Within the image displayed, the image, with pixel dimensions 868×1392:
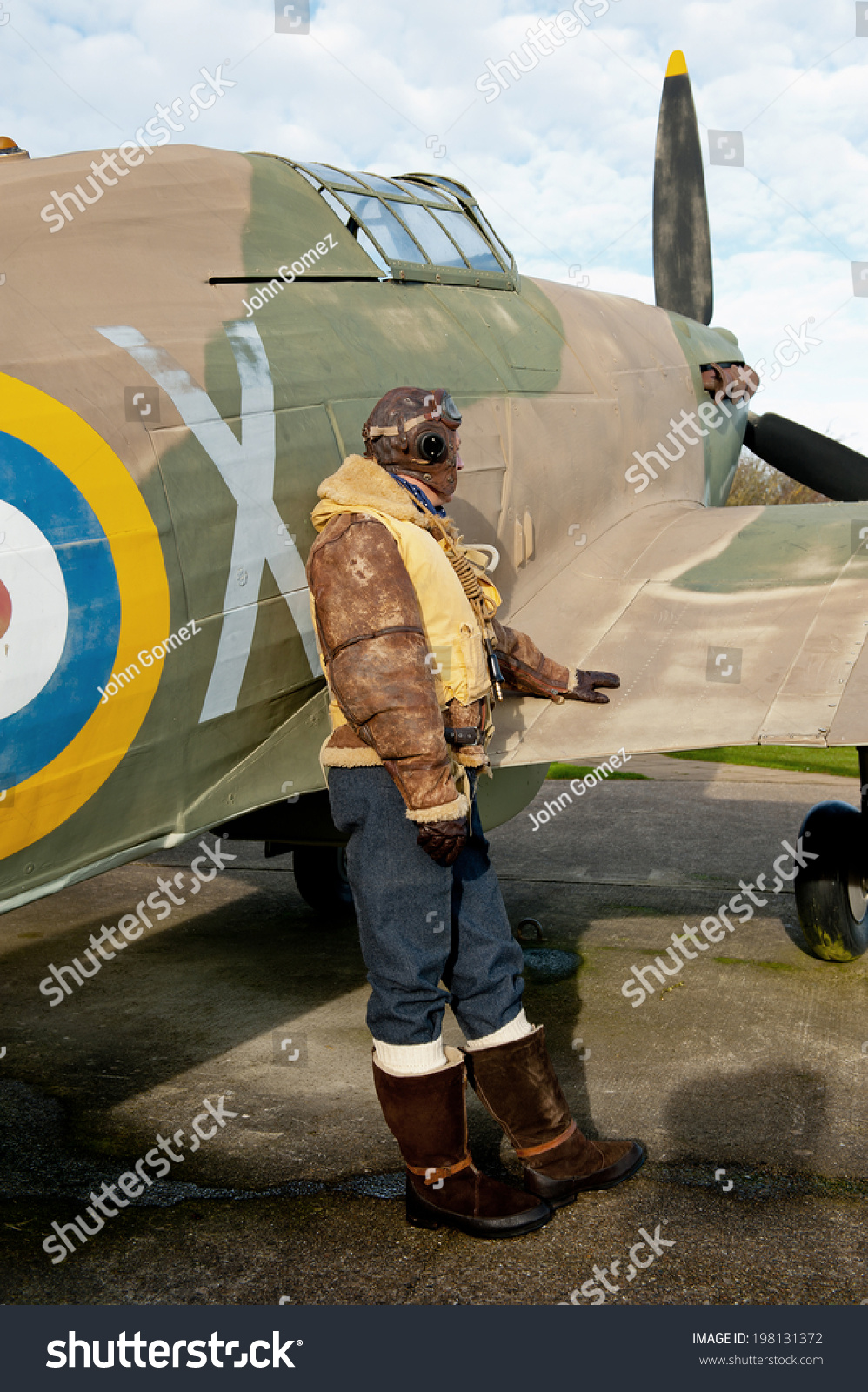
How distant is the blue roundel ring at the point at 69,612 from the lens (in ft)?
9.12

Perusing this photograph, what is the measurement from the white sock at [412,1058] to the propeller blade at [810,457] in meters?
6.05

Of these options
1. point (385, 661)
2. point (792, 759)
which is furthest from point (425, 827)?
point (792, 759)

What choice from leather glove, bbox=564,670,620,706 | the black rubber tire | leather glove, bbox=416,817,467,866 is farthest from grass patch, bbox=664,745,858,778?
leather glove, bbox=416,817,467,866

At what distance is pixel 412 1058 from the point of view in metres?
3.17

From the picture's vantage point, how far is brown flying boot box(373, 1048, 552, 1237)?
3.18 metres

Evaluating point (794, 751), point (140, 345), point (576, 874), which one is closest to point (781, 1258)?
point (140, 345)

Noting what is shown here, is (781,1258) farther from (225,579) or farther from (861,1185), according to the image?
(225,579)

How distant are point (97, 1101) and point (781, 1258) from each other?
8.13 ft

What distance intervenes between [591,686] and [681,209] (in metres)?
6.36

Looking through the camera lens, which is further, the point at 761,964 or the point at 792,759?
the point at 792,759

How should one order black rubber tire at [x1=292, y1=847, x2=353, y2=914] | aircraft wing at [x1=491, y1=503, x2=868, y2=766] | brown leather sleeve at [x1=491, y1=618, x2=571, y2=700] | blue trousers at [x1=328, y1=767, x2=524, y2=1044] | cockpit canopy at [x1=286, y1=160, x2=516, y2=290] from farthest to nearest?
black rubber tire at [x1=292, y1=847, x2=353, y2=914]
cockpit canopy at [x1=286, y1=160, x2=516, y2=290]
brown leather sleeve at [x1=491, y1=618, x2=571, y2=700]
aircraft wing at [x1=491, y1=503, x2=868, y2=766]
blue trousers at [x1=328, y1=767, x2=524, y2=1044]

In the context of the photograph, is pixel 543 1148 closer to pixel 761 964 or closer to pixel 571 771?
pixel 761 964

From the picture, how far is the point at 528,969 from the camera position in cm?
560

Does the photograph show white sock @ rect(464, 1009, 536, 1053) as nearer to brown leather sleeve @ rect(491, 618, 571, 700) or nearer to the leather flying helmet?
brown leather sleeve @ rect(491, 618, 571, 700)
